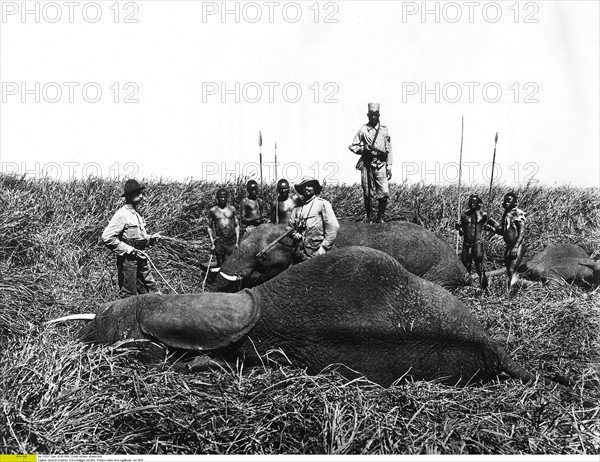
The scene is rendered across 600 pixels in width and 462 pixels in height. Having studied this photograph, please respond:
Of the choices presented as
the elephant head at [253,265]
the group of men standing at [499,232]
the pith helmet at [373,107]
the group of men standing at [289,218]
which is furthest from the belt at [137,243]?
the group of men standing at [499,232]

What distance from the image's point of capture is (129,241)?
23.6 feet

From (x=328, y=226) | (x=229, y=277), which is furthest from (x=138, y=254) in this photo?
(x=328, y=226)

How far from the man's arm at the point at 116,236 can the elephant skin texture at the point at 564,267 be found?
20.0 ft

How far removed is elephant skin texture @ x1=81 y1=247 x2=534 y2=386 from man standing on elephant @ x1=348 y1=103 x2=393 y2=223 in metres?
4.97

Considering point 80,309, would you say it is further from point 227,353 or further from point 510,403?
point 510,403

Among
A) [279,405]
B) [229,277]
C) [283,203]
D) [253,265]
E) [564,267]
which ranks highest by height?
[283,203]

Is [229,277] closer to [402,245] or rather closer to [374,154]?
[402,245]

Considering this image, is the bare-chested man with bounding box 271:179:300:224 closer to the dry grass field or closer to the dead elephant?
the dead elephant

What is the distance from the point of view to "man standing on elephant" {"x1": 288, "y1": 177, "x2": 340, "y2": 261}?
646cm

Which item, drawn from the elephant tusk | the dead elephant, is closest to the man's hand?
the elephant tusk

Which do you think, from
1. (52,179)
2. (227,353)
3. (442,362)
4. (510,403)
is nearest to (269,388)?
(227,353)

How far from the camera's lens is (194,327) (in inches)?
174

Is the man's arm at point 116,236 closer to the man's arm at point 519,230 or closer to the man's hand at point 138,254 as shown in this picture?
the man's hand at point 138,254

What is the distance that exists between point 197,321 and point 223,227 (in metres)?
5.61
